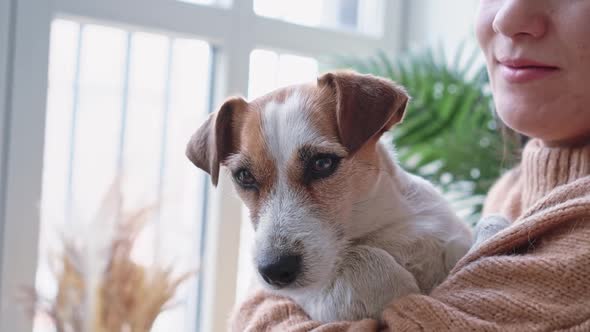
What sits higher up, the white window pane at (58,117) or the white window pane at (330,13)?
the white window pane at (330,13)

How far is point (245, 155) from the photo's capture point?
128cm

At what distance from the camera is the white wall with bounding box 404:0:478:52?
286 centimetres

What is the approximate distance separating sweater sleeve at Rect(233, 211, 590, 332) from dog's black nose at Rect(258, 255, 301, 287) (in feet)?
0.30

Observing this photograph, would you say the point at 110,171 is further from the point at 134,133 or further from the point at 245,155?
the point at 245,155

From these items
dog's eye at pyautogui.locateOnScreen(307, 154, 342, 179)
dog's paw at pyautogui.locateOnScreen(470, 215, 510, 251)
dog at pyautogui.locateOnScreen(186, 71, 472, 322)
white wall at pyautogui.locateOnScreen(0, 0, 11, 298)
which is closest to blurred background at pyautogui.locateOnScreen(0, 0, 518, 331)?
white wall at pyautogui.locateOnScreen(0, 0, 11, 298)

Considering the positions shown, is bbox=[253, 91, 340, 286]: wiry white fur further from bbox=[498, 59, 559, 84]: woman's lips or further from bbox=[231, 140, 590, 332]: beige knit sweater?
bbox=[498, 59, 559, 84]: woman's lips

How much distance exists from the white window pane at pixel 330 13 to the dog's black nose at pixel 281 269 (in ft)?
5.37

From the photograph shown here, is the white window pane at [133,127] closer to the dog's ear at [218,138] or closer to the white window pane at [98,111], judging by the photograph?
the white window pane at [98,111]

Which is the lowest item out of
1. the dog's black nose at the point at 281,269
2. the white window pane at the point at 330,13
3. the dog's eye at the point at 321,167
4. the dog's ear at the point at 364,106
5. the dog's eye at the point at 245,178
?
the dog's black nose at the point at 281,269

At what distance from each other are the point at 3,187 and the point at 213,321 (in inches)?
36.8

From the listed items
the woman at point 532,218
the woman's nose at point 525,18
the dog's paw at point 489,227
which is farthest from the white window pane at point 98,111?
the woman's nose at point 525,18

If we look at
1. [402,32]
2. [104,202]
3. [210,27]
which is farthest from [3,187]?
[402,32]

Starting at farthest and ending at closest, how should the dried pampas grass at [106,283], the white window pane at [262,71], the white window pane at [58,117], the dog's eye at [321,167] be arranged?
the white window pane at [262,71], the white window pane at [58,117], the dried pampas grass at [106,283], the dog's eye at [321,167]

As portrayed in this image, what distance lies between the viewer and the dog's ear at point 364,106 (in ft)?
3.95
